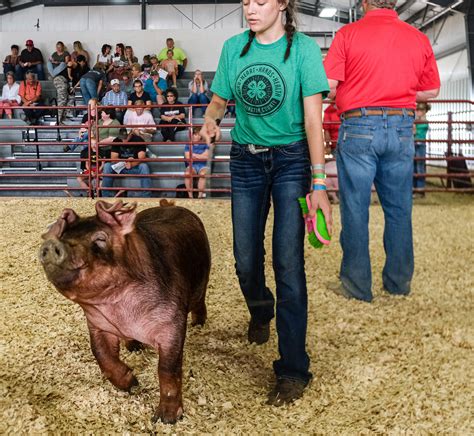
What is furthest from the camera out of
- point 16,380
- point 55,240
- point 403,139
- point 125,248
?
point 403,139

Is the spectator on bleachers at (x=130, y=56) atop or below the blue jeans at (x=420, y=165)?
atop

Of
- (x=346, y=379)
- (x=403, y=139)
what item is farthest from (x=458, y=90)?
(x=346, y=379)

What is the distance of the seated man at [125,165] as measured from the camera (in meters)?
7.51

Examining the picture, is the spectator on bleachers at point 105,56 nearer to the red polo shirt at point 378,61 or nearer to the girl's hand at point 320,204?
the red polo shirt at point 378,61

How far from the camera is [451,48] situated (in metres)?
17.8

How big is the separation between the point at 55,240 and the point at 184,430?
793mm

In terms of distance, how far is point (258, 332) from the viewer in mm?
2699

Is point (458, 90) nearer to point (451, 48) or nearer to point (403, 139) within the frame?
point (451, 48)

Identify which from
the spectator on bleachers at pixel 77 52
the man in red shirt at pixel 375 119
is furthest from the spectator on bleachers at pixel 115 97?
the man in red shirt at pixel 375 119

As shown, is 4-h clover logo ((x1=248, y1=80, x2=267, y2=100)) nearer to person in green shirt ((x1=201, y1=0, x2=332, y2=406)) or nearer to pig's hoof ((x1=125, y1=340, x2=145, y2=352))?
person in green shirt ((x1=201, y1=0, x2=332, y2=406))

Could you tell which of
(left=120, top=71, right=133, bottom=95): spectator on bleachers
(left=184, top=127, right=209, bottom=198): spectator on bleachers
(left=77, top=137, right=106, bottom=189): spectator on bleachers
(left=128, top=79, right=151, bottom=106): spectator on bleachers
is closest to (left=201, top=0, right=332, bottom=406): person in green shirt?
(left=184, top=127, right=209, bottom=198): spectator on bleachers

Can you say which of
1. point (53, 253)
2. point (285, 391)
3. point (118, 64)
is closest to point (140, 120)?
point (118, 64)

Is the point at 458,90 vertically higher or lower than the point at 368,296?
higher

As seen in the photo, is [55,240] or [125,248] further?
[125,248]
